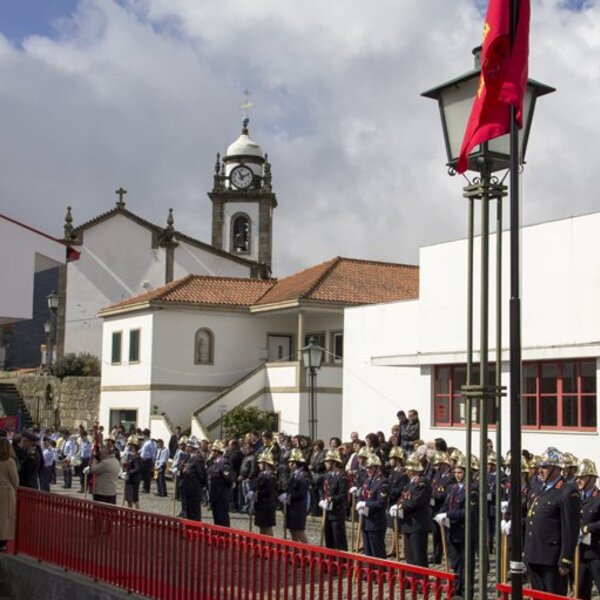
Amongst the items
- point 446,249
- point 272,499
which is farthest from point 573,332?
point 272,499

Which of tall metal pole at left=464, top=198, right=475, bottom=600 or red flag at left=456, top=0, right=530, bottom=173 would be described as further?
tall metal pole at left=464, top=198, right=475, bottom=600

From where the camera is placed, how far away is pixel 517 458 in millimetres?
5746

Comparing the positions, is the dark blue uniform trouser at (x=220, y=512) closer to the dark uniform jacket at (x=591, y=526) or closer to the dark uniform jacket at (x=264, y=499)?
the dark uniform jacket at (x=264, y=499)

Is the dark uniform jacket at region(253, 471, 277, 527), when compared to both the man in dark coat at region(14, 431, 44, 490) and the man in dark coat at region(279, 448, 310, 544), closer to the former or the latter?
the man in dark coat at region(279, 448, 310, 544)

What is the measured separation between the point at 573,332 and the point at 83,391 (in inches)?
1091

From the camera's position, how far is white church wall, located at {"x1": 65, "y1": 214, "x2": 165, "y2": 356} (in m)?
48.4

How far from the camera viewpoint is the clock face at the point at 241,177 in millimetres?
63250

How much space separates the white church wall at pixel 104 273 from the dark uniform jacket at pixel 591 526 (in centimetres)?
3941

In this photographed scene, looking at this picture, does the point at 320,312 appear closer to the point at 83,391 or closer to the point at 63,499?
the point at 83,391

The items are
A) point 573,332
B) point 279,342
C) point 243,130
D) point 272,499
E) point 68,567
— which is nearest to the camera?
point 68,567

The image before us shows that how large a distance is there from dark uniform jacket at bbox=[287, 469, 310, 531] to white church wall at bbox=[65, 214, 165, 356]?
34.9 m

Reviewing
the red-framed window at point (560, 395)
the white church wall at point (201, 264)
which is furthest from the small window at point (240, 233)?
the red-framed window at point (560, 395)

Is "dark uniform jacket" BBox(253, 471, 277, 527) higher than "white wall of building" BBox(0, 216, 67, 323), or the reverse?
"white wall of building" BBox(0, 216, 67, 323)

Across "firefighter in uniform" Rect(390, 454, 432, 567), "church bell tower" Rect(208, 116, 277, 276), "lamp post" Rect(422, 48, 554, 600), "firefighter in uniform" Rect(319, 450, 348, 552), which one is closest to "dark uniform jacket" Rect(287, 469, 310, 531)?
"firefighter in uniform" Rect(319, 450, 348, 552)
